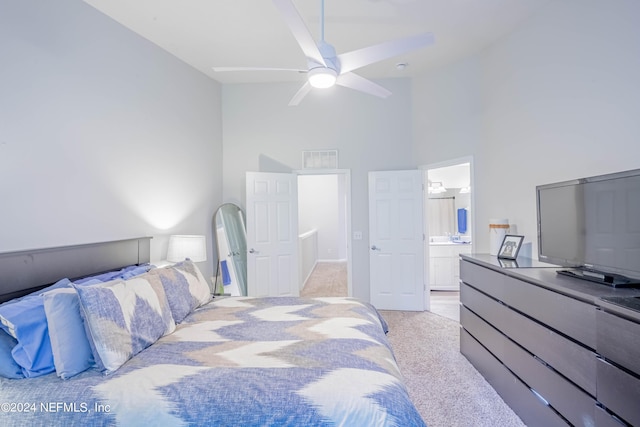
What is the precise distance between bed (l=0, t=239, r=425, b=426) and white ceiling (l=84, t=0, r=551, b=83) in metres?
2.18

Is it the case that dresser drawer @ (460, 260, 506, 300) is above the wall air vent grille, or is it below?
below

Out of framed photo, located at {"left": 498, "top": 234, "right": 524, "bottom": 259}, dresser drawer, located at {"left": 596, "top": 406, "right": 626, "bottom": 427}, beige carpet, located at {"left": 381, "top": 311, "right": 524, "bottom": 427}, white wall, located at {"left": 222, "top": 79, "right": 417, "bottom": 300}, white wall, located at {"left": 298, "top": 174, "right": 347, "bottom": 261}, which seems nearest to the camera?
dresser drawer, located at {"left": 596, "top": 406, "right": 626, "bottom": 427}

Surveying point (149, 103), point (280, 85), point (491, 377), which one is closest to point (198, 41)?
point (149, 103)

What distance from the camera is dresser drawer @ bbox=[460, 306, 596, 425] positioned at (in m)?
1.63

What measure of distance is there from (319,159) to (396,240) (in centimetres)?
160

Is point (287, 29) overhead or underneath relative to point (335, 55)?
overhead

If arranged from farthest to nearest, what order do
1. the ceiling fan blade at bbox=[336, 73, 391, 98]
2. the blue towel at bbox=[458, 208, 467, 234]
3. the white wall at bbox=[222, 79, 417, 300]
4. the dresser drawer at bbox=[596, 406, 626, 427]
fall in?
the blue towel at bbox=[458, 208, 467, 234], the white wall at bbox=[222, 79, 417, 300], the ceiling fan blade at bbox=[336, 73, 391, 98], the dresser drawer at bbox=[596, 406, 626, 427]

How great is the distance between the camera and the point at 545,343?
1.90 metres

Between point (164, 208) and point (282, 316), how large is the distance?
1.96m

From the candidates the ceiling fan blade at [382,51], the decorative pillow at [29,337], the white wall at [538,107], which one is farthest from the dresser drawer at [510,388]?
the decorative pillow at [29,337]

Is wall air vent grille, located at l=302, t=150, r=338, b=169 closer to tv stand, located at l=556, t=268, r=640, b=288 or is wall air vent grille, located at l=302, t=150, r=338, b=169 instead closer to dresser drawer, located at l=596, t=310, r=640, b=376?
tv stand, located at l=556, t=268, r=640, b=288

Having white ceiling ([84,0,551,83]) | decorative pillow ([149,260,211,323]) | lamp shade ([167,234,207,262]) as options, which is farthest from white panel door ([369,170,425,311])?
decorative pillow ([149,260,211,323])

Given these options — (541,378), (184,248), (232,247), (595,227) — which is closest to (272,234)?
(232,247)

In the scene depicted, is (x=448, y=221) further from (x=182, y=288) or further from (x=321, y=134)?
(x=182, y=288)
